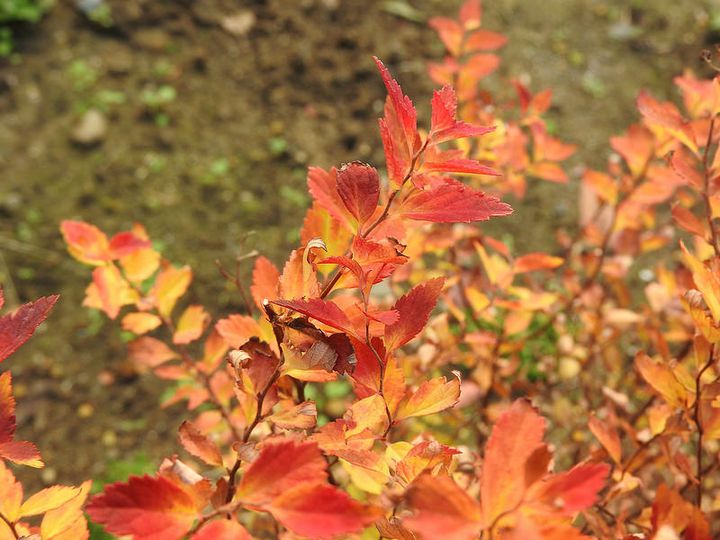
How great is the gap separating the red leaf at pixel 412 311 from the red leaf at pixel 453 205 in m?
0.07

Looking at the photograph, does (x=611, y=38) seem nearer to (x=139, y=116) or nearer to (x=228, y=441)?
(x=139, y=116)

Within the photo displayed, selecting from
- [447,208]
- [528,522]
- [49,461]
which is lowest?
[49,461]

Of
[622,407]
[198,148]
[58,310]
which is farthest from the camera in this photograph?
[198,148]

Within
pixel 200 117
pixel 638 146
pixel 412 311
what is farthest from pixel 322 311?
A: pixel 200 117

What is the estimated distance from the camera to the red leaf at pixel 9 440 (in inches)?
23.1

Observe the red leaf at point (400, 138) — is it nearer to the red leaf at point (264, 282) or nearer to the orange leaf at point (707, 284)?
the red leaf at point (264, 282)

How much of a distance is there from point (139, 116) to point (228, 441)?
1.39 m

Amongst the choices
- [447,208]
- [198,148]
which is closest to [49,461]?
[198,148]

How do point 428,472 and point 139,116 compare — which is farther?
point 139,116

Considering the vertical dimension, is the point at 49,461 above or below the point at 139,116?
below

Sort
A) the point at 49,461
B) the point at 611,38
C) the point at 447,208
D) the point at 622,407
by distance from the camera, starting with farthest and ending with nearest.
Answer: the point at 611,38 < the point at 49,461 < the point at 622,407 < the point at 447,208

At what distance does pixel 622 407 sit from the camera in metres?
1.18

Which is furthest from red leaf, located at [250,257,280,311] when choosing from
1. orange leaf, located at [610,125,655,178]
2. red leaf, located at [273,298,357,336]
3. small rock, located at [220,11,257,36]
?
small rock, located at [220,11,257,36]

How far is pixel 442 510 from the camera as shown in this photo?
464 millimetres
